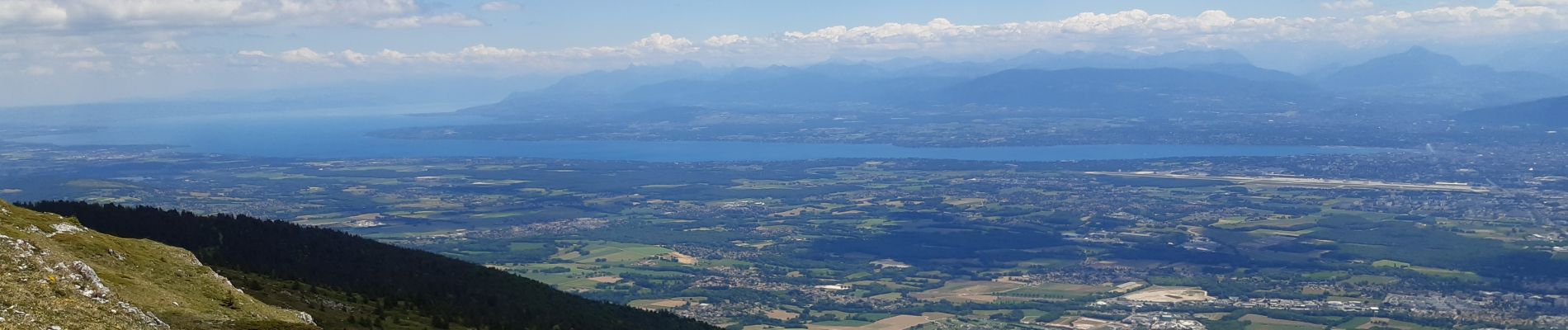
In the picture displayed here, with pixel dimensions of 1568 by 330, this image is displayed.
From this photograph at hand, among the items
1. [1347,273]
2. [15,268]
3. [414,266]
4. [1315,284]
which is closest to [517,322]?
[414,266]

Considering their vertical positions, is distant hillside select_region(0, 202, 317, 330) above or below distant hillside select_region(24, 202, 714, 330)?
above

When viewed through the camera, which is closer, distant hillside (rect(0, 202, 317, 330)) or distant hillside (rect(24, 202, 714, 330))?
distant hillside (rect(0, 202, 317, 330))

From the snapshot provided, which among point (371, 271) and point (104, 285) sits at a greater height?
point (104, 285)

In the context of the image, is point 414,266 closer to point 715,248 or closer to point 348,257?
point 348,257

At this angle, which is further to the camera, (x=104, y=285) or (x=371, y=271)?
(x=371, y=271)
